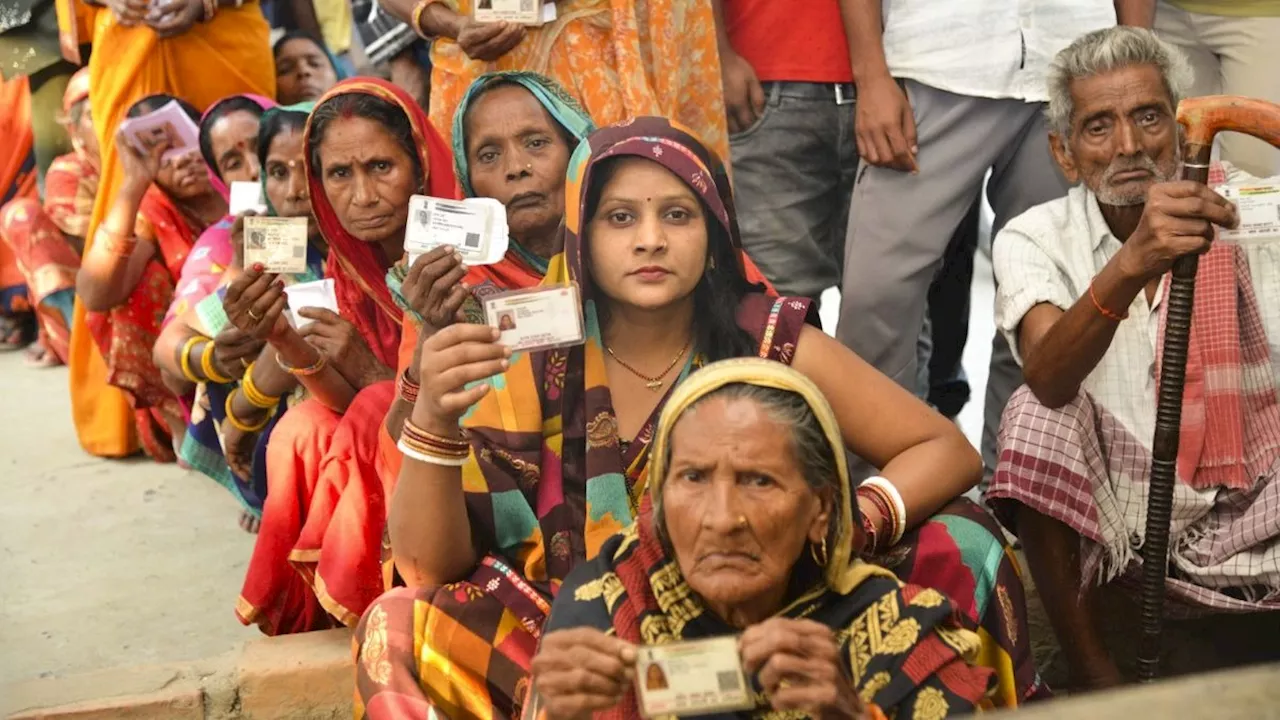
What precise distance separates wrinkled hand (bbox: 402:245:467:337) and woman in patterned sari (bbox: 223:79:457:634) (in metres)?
0.83

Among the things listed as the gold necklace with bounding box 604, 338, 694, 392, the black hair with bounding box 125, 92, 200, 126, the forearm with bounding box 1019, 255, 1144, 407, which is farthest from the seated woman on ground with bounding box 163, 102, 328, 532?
the forearm with bounding box 1019, 255, 1144, 407

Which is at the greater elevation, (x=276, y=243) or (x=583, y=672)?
(x=276, y=243)

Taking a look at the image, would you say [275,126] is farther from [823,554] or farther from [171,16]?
[823,554]

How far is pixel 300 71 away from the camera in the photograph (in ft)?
18.6

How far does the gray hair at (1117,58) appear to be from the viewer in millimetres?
3504

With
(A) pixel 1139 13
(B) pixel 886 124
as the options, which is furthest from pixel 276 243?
(A) pixel 1139 13

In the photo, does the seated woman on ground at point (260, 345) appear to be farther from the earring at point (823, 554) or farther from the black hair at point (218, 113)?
the earring at point (823, 554)

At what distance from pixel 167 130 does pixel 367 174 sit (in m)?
1.61

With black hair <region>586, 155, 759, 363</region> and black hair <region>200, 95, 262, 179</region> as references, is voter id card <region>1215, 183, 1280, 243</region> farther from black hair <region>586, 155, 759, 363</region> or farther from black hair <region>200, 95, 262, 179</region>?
black hair <region>200, 95, 262, 179</region>

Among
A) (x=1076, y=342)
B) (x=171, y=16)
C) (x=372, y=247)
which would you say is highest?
(x=171, y=16)

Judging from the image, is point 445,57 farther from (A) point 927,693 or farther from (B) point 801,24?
(A) point 927,693

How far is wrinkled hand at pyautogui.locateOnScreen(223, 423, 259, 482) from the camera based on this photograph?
442cm

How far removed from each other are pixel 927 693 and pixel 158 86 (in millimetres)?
3998

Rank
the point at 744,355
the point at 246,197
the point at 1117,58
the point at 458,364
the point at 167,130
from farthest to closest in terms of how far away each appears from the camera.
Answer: the point at 167,130 < the point at 246,197 < the point at 1117,58 < the point at 744,355 < the point at 458,364
